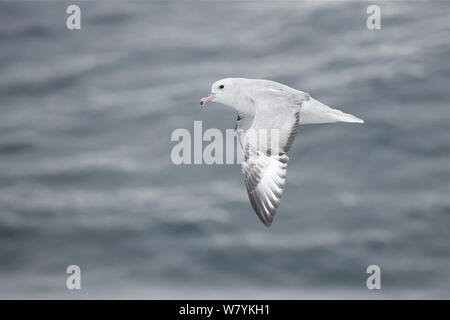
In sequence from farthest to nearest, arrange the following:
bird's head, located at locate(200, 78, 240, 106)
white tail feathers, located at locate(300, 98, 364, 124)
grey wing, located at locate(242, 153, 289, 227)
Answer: bird's head, located at locate(200, 78, 240, 106)
white tail feathers, located at locate(300, 98, 364, 124)
grey wing, located at locate(242, 153, 289, 227)

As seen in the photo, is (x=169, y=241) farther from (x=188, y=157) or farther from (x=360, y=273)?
(x=360, y=273)

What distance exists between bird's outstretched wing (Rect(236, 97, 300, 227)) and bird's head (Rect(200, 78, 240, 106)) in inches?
25.9

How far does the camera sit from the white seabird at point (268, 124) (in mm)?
9328

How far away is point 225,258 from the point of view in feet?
50.0

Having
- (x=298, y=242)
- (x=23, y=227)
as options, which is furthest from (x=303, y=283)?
(x=23, y=227)

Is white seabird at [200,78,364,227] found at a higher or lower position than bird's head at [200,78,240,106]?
lower

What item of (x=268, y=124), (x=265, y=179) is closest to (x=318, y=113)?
(x=268, y=124)

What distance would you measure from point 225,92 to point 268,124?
40.7 inches

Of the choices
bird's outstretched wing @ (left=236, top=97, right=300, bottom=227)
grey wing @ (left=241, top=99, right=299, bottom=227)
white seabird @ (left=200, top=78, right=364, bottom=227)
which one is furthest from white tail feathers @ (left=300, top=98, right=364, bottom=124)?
grey wing @ (left=241, top=99, right=299, bottom=227)

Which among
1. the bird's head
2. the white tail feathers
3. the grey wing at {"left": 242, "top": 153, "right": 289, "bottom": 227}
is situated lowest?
the grey wing at {"left": 242, "top": 153, "right": 289, "bottom": 227}

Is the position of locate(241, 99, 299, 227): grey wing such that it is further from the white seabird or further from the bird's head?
the bird's head

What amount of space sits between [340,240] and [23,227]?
22.1 feet

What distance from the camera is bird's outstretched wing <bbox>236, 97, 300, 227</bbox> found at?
928cm

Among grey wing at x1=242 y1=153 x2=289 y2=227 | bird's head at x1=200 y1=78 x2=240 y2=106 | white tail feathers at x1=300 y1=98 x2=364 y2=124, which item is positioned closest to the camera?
grey wing at x1=242 y1=153 x2=289 y2=227
